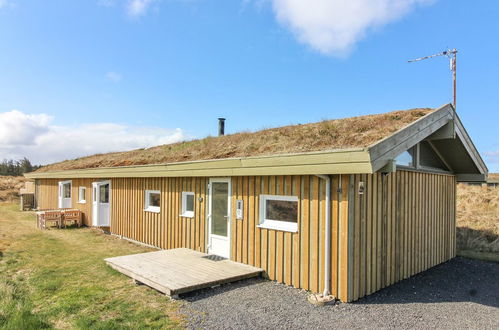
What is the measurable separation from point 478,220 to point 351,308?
33.6 ft

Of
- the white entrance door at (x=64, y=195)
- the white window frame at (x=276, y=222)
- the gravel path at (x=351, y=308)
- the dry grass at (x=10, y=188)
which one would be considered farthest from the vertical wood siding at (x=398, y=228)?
the dry grass at (x=10, y=188)

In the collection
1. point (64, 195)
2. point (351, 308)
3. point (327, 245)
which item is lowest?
point (351, 308)

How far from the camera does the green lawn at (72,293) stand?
4.29m

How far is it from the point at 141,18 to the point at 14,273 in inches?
293

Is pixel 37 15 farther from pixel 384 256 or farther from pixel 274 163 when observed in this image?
pixel 384 256

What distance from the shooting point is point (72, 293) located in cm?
539

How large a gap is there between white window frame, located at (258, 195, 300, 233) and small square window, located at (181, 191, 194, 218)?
2618mm

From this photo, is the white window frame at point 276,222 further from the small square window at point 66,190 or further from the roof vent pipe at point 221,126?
the small square window at point 66,190

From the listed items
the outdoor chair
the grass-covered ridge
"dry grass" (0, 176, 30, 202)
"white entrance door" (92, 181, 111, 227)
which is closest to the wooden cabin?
the grass-covered ridge

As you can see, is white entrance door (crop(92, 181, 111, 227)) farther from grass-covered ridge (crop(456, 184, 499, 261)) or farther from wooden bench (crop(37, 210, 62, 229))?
grass-covered ridge (crop(456, 184, 499, 261))

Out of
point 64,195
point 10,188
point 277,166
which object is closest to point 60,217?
point 64,195

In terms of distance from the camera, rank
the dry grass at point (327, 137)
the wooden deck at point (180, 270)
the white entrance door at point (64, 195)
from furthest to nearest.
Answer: the white entrance door at point (64, 195) → the dry grass at point (327, 137) → the wooden deck at point (180, 270)

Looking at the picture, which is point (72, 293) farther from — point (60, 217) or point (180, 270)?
point (60, 217)

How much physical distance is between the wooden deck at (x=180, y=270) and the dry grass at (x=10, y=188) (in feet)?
80.2
